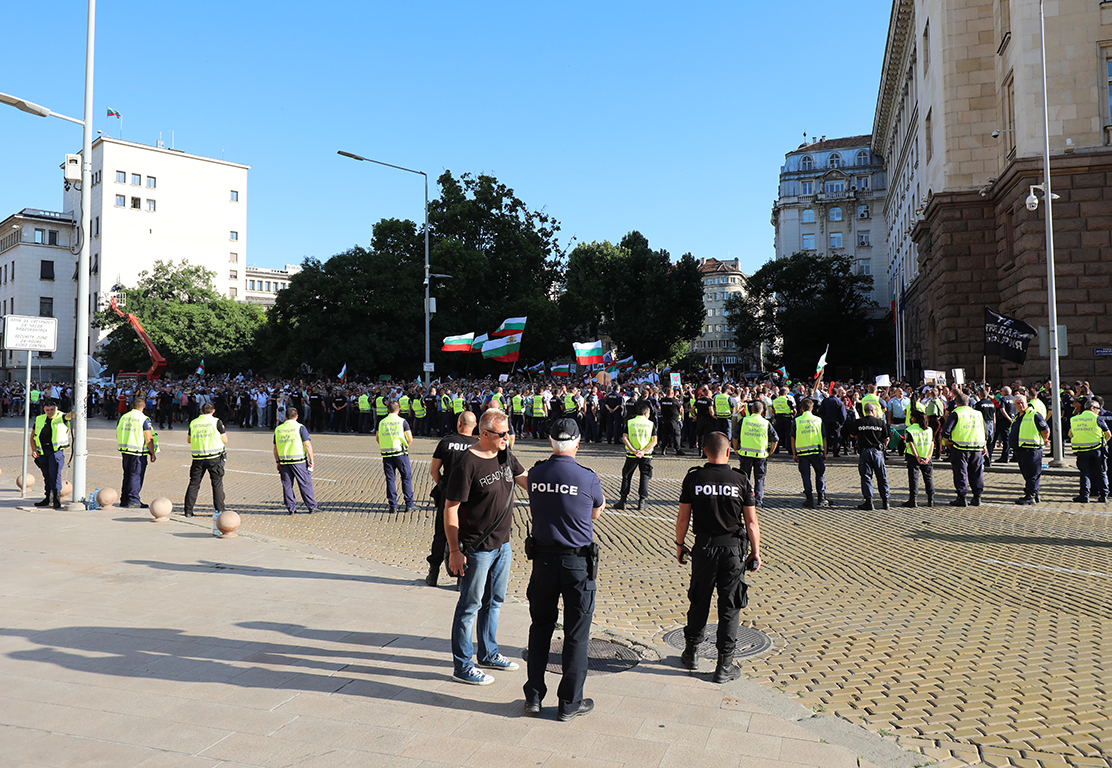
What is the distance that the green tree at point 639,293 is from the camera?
60.8m

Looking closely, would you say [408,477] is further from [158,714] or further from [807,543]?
→ [158,714]

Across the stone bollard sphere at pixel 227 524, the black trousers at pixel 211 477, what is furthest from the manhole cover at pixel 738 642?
the black trousers at pixel 211 477

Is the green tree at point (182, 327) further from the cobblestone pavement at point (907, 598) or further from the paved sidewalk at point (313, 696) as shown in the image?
the paved sidewalk at point (313, 696)

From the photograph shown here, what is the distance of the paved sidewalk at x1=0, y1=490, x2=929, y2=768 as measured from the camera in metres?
4.14

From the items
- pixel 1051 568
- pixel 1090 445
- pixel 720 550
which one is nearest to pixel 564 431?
pixel 720 550

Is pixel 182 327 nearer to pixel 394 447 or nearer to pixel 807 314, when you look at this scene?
pixel 807 314

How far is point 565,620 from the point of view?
15.4 ft

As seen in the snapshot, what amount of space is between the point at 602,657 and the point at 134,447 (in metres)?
9.74

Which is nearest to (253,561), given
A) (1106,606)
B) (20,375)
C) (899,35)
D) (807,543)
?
(807,543)

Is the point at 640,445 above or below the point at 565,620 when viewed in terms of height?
above

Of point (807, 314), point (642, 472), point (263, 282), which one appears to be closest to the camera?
point (642, 472)

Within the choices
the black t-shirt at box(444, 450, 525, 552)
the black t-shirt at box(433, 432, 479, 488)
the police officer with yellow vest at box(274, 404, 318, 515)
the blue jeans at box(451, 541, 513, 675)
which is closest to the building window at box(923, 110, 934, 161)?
the police officer with yellow vest at box(274, 404, 318, 515)

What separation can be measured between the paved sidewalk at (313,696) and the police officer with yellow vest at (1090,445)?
1045 cm

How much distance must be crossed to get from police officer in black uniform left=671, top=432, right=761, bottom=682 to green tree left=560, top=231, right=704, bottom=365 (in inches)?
2134
